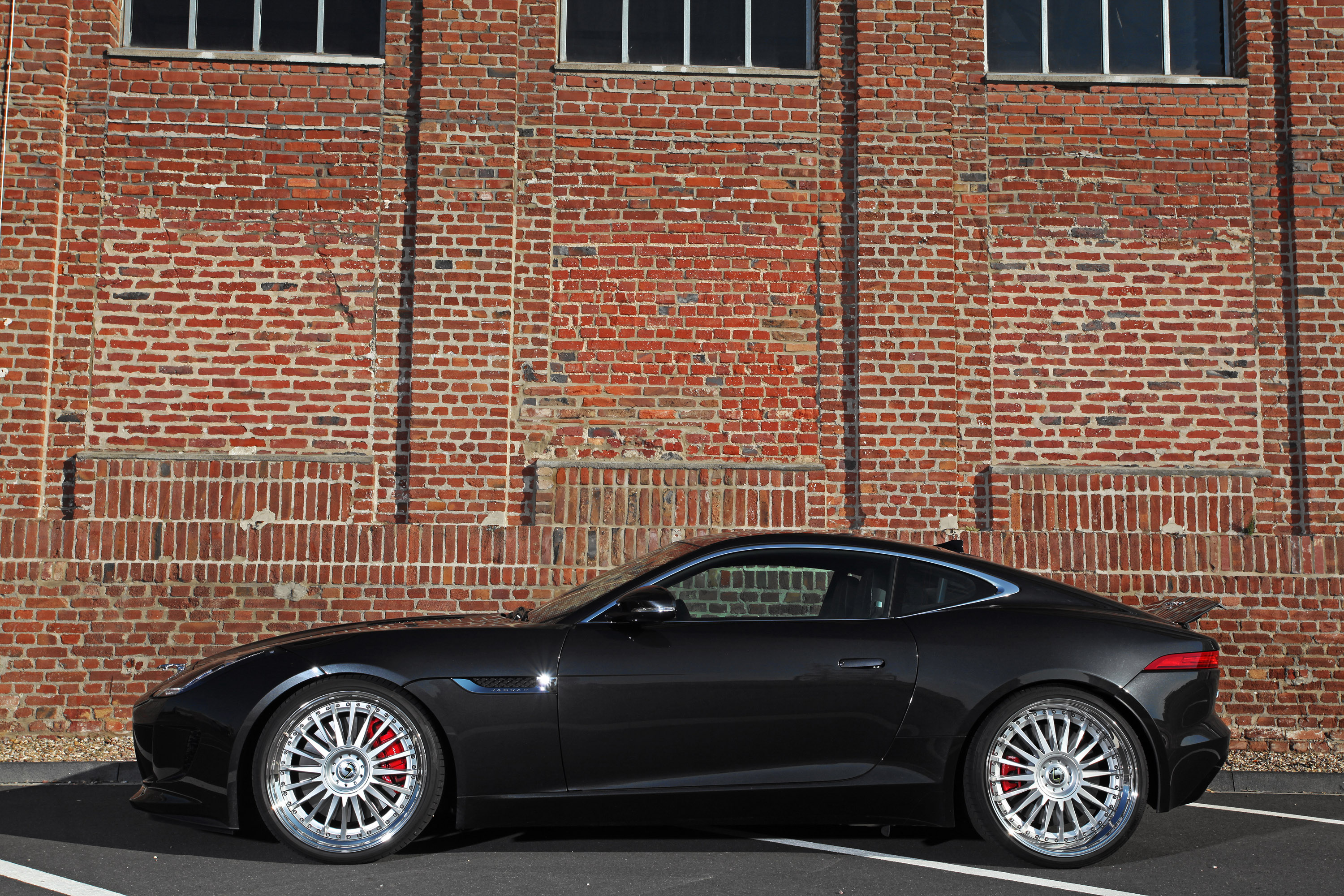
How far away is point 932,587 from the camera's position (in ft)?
15.0

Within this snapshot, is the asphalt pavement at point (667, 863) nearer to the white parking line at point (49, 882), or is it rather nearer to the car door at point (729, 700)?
the white parking line at point (49, 882)

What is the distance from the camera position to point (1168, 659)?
4426mm

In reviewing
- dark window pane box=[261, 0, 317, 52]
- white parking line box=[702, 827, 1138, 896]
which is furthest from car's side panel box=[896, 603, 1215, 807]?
dark window pane box=[261, 0, 317, 52]

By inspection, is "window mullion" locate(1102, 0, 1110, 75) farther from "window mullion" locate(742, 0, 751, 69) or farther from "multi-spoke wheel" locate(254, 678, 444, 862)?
"multi-spoke wheel" locate(254, 678, 444, 862)

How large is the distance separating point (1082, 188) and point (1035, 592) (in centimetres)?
426

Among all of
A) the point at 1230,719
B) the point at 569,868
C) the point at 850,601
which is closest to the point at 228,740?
the point at 569,868

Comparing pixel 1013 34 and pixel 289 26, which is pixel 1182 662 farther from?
pixel 289 26

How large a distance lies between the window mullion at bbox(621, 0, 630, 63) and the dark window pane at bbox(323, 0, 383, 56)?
1742 millimetres

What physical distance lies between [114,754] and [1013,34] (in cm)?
784

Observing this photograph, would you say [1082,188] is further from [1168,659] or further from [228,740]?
[228,740]

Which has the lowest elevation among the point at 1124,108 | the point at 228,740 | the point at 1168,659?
the point at 228,740

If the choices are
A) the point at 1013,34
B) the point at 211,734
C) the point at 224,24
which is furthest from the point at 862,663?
the point at 224,24

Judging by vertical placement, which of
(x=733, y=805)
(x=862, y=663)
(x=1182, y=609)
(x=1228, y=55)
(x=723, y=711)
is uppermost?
(x=1228, y=55)

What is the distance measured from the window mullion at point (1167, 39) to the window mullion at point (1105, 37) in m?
0.42
